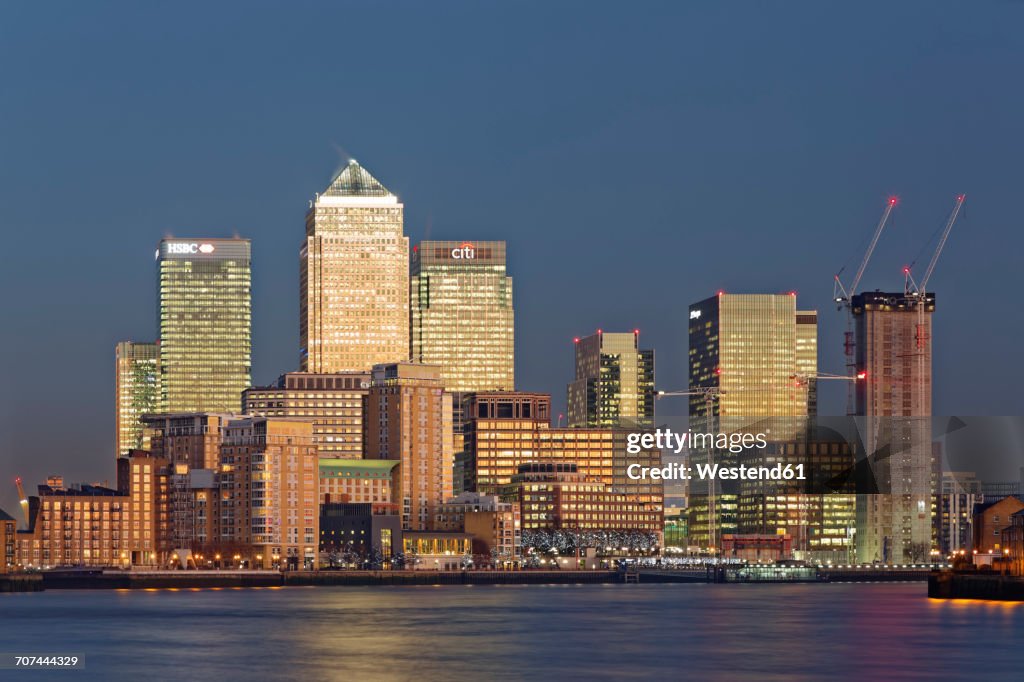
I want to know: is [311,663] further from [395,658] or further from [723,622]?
[723,622]

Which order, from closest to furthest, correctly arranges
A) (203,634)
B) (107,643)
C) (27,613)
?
(107,643) → (203,634) → (27,613)

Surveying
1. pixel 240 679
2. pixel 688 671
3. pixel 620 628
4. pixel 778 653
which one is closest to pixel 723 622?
pixel 620 628

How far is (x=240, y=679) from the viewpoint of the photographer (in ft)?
377

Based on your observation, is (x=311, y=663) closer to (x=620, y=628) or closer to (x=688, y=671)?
(x=688, y=671)

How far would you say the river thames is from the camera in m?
118

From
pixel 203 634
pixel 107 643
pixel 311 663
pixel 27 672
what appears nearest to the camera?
pixel 27 672

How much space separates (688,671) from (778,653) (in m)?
13.1

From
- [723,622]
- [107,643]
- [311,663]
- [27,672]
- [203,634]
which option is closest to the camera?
[27,672]

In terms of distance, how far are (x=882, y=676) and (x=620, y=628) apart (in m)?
41.7

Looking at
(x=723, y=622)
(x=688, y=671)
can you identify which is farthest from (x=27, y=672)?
(x=723, y=622)

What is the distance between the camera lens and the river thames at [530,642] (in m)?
118

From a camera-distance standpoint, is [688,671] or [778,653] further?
[778,653]

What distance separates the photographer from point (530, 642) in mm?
139625

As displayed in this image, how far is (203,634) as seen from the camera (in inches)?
5906
